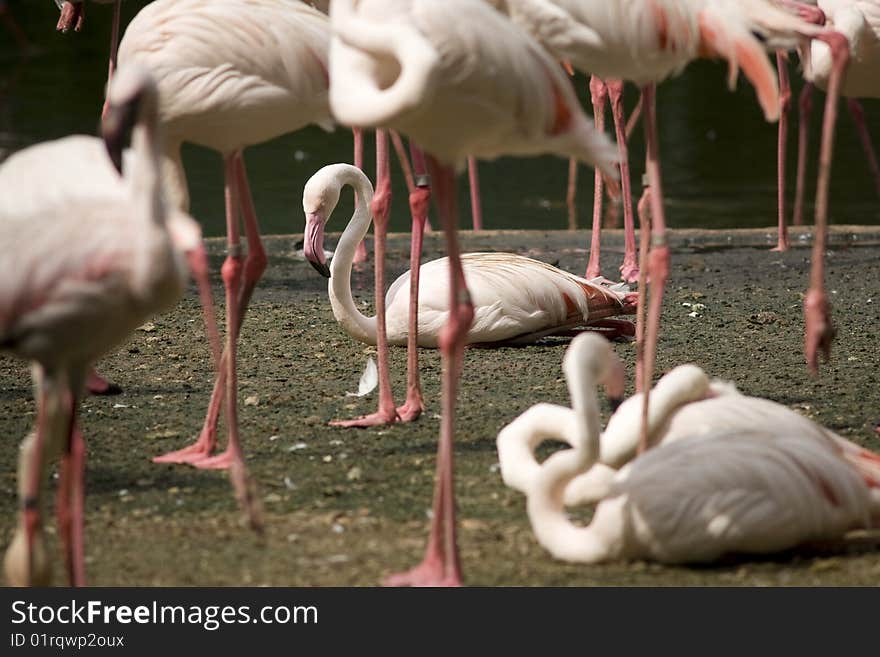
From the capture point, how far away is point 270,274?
313 inches

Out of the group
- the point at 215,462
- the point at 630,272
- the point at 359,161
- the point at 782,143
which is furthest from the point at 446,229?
the point at 782,143

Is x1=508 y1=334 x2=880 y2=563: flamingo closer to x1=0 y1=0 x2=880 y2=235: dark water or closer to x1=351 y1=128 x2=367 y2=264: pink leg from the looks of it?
x1=351 y1=128 x2=367 y2=264: pink leg

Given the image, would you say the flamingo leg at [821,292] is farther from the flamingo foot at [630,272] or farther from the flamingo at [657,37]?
the flamingo foot at [630,272]

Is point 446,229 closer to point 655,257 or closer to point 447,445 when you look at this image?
point 447,445

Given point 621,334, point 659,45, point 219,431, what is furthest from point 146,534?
point 621,334

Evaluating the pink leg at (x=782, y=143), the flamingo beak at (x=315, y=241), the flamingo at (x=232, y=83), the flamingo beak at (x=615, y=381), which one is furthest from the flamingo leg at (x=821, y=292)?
the pink leg at (x=782, y=143)

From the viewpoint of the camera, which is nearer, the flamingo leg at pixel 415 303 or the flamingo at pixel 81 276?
the flamingo at pixel 81 276

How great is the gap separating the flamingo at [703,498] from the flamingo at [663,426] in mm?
156

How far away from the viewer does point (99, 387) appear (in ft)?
17.5

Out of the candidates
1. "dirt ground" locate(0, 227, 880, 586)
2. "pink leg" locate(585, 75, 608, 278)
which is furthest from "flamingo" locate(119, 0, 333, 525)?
"pink leg" locate(585, 75, 608, 278)

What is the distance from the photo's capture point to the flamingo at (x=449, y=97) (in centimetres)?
319

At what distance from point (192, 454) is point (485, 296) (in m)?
1.91

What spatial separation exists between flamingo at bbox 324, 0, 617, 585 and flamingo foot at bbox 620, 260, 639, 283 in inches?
148

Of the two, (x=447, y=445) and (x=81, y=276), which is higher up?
(x=81, y=276)
